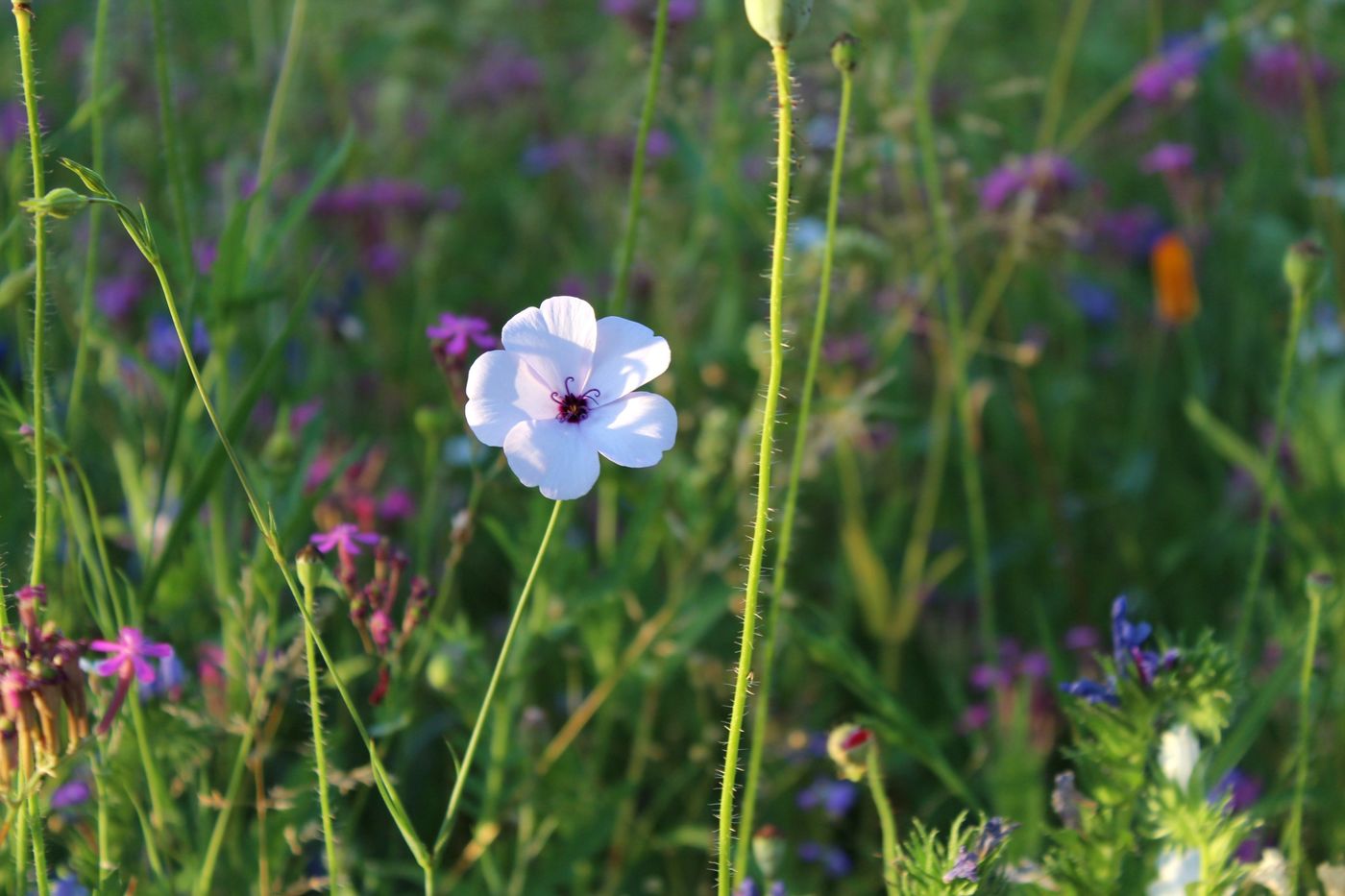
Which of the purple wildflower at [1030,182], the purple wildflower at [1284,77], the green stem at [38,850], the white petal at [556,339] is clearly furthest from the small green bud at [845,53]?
the purple wildflower at [1284,77]

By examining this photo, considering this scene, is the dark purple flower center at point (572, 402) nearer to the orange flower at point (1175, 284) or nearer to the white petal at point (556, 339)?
the white petal at point (556, 339)

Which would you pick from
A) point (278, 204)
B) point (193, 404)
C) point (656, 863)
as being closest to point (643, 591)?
point (656, 863)

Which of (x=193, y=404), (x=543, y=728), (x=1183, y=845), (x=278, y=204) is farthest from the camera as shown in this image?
(x=278, y=204)

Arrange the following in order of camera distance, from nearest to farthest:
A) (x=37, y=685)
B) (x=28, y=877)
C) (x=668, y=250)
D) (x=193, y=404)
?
(x=37, y=685) < (x=28, y=877) < (x=193, y=404) < (x=668, y=250)

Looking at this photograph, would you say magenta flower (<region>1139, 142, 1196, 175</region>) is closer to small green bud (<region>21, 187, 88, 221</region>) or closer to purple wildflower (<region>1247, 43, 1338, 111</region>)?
purple wildflower (<region>1247, 43, 1338, 111</region>)

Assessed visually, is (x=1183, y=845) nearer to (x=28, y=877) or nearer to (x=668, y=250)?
(x=28, y=877)
